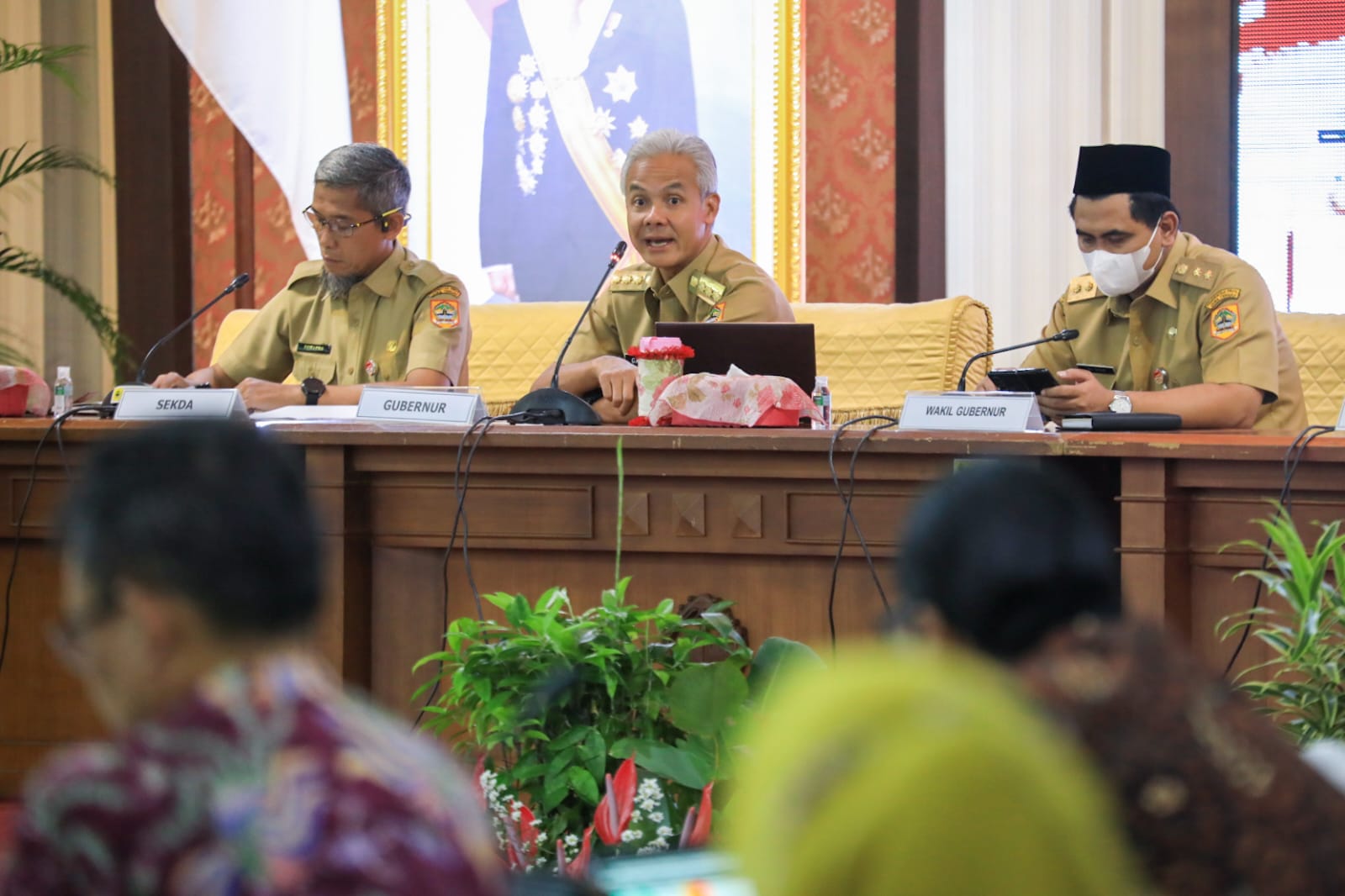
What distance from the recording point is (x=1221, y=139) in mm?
4441

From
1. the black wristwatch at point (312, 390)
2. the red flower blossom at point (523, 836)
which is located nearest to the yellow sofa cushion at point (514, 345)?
the black wristwatch at point (312, 390)

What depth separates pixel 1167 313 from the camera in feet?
11.3

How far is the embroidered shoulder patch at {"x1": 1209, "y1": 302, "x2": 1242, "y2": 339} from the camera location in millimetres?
3260

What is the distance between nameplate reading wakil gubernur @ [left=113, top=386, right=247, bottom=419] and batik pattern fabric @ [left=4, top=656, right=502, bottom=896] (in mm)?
2381

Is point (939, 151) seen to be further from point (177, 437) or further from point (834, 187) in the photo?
point (177, 437)

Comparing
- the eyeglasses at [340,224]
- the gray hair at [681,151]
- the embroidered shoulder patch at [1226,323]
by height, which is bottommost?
the embroidered shoulder patch at [1226,323]

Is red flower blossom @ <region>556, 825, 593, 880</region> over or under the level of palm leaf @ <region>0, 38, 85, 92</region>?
under

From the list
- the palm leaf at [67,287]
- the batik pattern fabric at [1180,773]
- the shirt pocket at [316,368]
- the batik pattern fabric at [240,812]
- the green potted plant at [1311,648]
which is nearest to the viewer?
the batik pattern fabric at [240,812]

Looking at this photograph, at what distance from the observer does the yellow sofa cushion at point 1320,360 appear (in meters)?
3.67

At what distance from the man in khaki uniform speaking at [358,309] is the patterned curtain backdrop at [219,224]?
4.21ft

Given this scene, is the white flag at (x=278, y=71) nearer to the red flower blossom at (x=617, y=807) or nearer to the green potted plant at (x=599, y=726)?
the green potted plant at (x=599, y=726)

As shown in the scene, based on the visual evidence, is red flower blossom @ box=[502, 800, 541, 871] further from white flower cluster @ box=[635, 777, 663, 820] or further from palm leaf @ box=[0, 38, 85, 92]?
palm leaf @ box=[0, 38, 85, 92]

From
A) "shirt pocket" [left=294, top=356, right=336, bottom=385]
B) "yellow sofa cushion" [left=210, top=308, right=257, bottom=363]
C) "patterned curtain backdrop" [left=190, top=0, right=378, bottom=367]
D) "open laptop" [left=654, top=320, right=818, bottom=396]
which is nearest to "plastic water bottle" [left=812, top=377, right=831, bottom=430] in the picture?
"open laptop" [left=654, top=320, right=818, bottom=396]

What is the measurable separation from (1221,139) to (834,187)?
1099 millimetres
